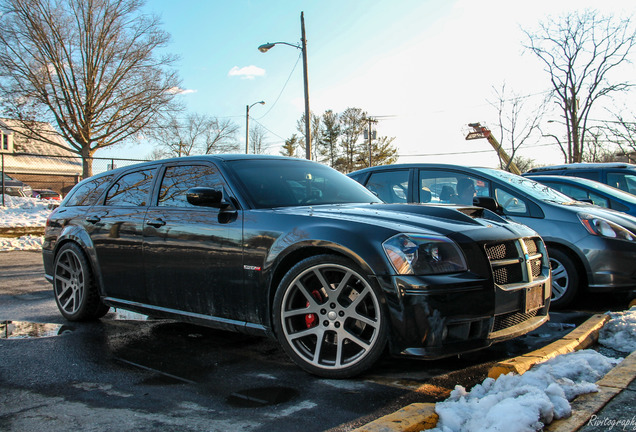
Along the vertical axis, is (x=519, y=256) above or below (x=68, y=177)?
below

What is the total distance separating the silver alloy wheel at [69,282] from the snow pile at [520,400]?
3927mm

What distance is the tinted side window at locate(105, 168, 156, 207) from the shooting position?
4762mm

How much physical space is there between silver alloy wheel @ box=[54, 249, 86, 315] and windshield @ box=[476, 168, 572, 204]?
4.62 meters

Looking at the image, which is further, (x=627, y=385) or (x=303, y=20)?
(x=303, y=20)

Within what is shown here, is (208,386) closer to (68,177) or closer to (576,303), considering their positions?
(576,303)

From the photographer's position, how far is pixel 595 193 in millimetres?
7578

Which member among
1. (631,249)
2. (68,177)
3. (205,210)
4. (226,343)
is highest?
(68,177)

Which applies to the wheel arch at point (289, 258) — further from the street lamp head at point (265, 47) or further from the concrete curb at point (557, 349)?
the street lamp head at point (265, 47)

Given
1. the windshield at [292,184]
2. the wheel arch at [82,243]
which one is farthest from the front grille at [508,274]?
the wheel arch at [82,243]

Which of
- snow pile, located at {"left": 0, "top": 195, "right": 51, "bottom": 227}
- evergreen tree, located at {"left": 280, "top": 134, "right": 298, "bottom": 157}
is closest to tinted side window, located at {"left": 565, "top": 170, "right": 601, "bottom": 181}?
snow pile, located at {"left": 0, "top": 195, "right": 51, "bottom": 227}

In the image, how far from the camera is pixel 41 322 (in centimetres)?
525

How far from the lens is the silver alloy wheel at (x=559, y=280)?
561 centimetres

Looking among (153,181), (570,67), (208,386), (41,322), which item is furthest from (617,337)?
(570,67)

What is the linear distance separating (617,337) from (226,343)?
310 cm
